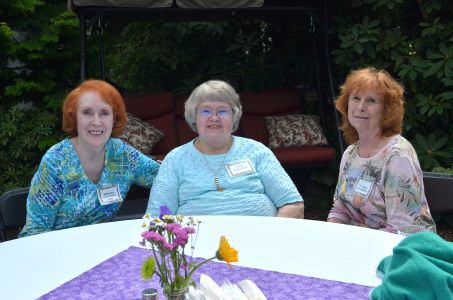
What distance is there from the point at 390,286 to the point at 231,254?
0.97 feet

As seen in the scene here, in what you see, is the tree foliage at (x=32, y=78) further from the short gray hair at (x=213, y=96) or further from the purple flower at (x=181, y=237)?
the purple flower at (x=181, y=237)

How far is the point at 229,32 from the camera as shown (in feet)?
19.2

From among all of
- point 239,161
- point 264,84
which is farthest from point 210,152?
point 264,84

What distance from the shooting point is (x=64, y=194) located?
2.08 meters

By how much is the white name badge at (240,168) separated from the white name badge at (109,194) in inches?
18.9

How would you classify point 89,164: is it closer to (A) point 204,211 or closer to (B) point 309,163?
(A) point 204,211

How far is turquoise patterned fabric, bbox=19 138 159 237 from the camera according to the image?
6.68 feet

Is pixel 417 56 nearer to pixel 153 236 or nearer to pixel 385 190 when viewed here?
pixel 385 190

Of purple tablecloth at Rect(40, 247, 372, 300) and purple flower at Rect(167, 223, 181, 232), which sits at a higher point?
purple flower at Rect(167, 223, 181, 232)

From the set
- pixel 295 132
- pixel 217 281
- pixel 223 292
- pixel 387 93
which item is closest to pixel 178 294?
pixel 223 292

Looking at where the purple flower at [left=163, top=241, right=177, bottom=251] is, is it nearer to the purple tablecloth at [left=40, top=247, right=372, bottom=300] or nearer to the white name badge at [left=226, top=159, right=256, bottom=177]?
the purple tablecloth at [left=40, top=247, right=372, bottom=300]

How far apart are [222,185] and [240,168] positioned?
0.10m

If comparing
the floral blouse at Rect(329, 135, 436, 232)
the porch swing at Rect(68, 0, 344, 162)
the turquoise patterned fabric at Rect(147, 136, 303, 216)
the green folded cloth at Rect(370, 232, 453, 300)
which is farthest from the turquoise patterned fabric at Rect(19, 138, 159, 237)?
the porch swing at Rect(68, 0, 344, 162)

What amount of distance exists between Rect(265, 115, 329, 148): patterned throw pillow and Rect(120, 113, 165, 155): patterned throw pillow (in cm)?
116
